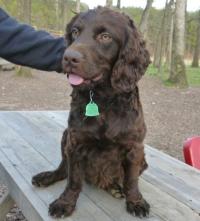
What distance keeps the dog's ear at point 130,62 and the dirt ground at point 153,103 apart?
239 cm

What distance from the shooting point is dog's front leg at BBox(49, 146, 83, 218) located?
239 centimetres

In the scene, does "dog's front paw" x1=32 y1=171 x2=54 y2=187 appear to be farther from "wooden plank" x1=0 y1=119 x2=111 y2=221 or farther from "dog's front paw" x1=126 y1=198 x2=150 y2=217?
"dog's front paw" x1=126 y1=198 x2=150 y2=217

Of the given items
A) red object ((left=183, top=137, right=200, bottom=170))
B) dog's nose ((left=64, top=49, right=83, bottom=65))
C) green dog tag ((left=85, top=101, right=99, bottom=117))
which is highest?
dog's nose ((left=64, top=49, right=83, bottom=65))

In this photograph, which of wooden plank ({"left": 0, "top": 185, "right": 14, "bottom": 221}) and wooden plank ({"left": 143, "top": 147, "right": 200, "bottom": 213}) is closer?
wooden plank ({"left": 143, "top": 147, "right": 200, "bottom": 213})

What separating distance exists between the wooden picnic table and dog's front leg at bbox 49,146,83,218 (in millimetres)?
42

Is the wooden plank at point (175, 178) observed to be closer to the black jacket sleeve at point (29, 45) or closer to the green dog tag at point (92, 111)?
the green dog tag at point (92, 111)

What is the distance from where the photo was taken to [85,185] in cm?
284

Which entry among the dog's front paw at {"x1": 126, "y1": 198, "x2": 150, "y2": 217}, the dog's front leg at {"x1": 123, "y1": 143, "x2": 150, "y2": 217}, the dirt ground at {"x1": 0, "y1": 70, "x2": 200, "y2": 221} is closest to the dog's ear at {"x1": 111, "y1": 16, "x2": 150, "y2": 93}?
the dog's front leg at {"x1": 123, "y1": 143, "x2": 150, "y2": 217}

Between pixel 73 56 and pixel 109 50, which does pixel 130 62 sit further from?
pixel 73 56

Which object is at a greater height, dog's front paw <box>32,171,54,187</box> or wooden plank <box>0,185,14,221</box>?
dog's front paw <box>32,171,54,187</box>

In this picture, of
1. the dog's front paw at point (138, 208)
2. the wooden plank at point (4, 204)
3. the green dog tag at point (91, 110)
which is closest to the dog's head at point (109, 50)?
the green dog tag at point (91, 110)

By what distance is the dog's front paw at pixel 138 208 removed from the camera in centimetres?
242

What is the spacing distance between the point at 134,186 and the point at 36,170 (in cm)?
92

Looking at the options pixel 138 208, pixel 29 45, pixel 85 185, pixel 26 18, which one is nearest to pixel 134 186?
pixel 138 208
